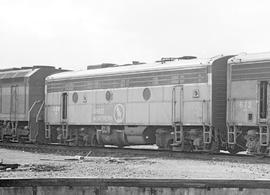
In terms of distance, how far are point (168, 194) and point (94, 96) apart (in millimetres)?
16373

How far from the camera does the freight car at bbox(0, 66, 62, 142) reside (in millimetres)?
32594

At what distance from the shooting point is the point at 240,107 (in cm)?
2180

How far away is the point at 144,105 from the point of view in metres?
25.4

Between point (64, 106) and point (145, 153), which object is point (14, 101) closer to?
point (64, 106)

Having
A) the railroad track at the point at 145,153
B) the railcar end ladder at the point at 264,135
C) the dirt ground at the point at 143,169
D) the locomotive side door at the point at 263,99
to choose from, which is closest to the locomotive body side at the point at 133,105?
the railroad track at the point at 145,153

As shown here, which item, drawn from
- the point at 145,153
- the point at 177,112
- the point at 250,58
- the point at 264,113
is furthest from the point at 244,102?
the point at 145,153

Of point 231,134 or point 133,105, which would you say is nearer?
point 231,134

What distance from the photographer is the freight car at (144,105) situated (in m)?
22.9

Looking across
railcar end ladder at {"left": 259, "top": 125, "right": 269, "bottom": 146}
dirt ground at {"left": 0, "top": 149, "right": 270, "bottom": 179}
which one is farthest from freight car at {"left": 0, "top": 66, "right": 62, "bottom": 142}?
railcar end ladder at {"left": 259, "top": 125, "right": 269, "bottom": 146}

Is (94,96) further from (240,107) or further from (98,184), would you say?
(98,184)

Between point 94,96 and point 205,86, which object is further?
point 94,96

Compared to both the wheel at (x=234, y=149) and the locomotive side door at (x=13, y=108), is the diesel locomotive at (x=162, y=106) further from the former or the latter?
the locomotive side door at (x=13, y=108)

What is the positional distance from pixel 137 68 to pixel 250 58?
20.1 ft

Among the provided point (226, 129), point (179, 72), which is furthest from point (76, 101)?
point (226, 129)
